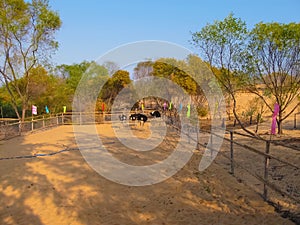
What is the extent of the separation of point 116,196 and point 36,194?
5.18 feet

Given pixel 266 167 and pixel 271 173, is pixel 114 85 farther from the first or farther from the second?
pixel 266 167

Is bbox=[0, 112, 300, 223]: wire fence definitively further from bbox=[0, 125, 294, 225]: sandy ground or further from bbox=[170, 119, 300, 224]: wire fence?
bbox=[0, 125, 294, 225]: sandy ground

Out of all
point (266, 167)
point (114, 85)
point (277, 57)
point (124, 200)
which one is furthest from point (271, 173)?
point (114, 85)

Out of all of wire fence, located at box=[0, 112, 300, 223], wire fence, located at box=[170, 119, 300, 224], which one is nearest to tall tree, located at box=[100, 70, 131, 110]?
wire fence, located at box=[0, 112, 300, 223]

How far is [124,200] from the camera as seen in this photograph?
4.99 m

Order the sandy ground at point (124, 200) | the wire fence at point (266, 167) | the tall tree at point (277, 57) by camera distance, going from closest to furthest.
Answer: the sandy ground at point (124, 200)
the wire fence at point (266, 167)
the tall tree at point (277, 57)

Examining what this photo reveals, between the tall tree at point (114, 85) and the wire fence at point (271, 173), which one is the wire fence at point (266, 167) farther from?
the tall tree at point (114, 85)

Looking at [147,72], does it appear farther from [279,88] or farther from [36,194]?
[36,194]

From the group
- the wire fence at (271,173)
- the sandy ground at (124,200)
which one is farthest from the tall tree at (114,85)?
the sandy ground at (124,200)

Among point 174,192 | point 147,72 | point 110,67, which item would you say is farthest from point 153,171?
point 110,67

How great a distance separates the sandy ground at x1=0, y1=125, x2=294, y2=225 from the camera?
13.8 ft

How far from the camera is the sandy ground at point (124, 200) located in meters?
4.20

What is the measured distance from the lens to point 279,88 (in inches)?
512

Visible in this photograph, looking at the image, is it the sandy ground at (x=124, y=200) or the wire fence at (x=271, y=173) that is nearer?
the sandy ground at (x=124, y=200)
